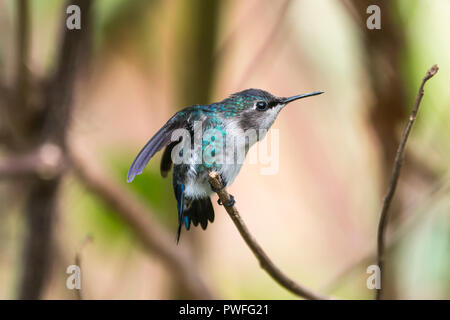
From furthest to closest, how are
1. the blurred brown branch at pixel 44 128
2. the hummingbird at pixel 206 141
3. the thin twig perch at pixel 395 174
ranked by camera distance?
1. the blurred brown branch at pixel 44 128
2. the hummingbird at pixel 206 141
3. the thin twig perch at pixel 395 174

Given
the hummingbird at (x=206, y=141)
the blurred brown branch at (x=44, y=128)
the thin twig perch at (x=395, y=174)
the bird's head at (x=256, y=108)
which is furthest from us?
the blurred brown branch at (x=44, y=128)

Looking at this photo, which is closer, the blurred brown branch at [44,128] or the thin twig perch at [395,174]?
the thin twig perch at [395,174]

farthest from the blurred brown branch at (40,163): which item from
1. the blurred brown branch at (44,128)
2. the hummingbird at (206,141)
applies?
the hummingbird at (206,141)

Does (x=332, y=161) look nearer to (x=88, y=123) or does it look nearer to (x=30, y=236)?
(x=88, y=123)

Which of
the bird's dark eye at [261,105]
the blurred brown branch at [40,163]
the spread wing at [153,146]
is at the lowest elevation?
the spread wing at [153,146]

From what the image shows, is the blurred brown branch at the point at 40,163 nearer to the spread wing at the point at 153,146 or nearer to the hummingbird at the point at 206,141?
the hummingbird at the point at 206,141

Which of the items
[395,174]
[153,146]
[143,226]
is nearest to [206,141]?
[153,146]

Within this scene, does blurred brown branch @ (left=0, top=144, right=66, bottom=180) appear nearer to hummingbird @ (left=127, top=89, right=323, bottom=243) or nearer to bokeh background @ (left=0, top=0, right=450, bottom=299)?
bokeh background @ (left=0, top=0, right=450, bottom=299)

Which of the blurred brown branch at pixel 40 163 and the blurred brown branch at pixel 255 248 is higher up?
the blurred brown branch at pixel 40 163
